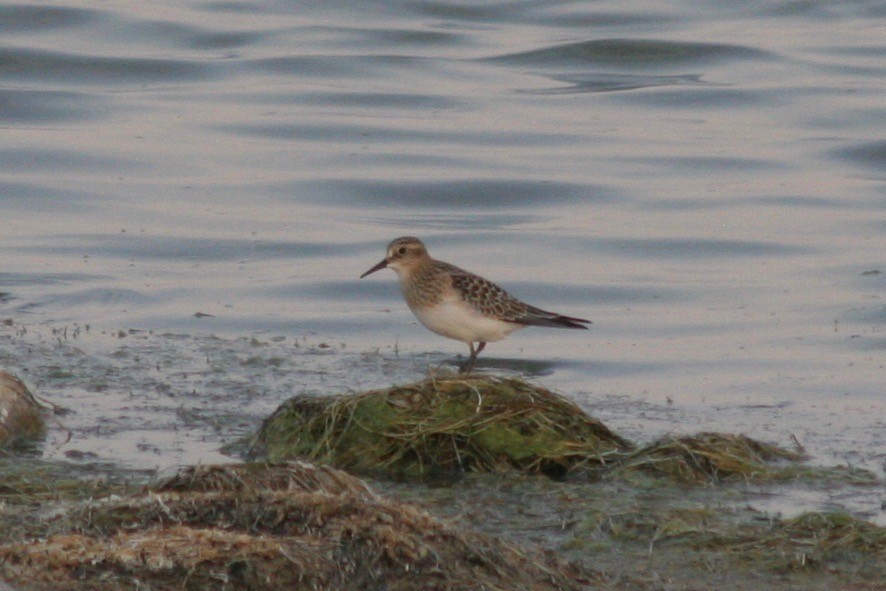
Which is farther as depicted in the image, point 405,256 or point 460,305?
point 405,256

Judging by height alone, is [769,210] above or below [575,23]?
below

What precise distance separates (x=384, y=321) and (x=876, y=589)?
21.3 feet

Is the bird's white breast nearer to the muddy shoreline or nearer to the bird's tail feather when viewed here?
the bird's tail feather

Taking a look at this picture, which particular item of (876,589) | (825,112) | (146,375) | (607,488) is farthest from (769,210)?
(876,589)

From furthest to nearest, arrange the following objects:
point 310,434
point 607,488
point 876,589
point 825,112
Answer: point 825,112
point 310,434
point 607,488
point 876,589

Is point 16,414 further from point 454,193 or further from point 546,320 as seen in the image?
point 454,193

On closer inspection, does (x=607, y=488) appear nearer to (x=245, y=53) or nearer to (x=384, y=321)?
(x=384, y=321)

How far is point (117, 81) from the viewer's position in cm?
2209

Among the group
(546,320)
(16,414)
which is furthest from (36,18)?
(16,414)

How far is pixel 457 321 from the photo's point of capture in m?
10.2

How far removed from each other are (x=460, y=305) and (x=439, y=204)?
711 centimetres

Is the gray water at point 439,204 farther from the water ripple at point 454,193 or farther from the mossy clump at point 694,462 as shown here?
the mossy clump at point 694,462

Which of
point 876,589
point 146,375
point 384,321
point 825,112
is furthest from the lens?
point 825,112

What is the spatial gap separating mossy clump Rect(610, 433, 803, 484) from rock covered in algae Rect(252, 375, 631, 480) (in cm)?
17
